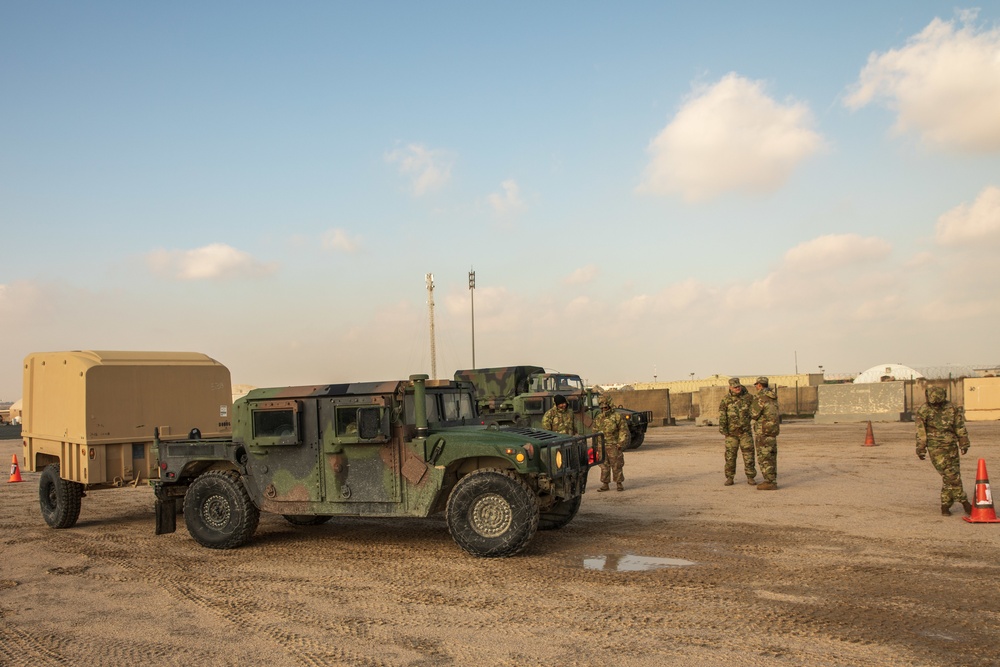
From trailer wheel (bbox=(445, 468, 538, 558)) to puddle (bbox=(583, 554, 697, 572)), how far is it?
0.66 metres

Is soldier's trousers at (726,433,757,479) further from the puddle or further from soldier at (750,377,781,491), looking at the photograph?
the puddle

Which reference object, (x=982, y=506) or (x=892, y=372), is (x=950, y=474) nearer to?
(x=982, y=506)

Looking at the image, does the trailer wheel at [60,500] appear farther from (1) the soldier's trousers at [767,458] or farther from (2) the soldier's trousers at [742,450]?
→ (1) the soldier's trousers at [767,458]

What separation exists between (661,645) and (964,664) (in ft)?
5.65

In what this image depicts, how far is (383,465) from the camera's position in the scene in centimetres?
847

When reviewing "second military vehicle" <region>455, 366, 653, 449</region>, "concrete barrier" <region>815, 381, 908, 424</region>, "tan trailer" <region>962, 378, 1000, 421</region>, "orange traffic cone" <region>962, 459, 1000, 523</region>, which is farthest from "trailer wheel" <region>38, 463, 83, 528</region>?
"tan trailer" <region>962, 378, 1000, 421</region>

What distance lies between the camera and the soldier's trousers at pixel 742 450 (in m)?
13.0

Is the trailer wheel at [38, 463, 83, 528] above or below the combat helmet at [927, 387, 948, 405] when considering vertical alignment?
below

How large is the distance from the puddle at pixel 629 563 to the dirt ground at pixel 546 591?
45 millimetres

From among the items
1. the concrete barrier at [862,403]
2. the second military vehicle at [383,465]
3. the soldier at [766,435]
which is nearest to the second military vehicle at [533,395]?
the soldier at [766,435]

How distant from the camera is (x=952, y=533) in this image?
8.77m

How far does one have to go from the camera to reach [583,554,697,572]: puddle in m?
7.57

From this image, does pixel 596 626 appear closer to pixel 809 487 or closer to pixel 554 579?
pixel 554 579

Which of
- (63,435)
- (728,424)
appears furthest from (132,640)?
(728,424)
